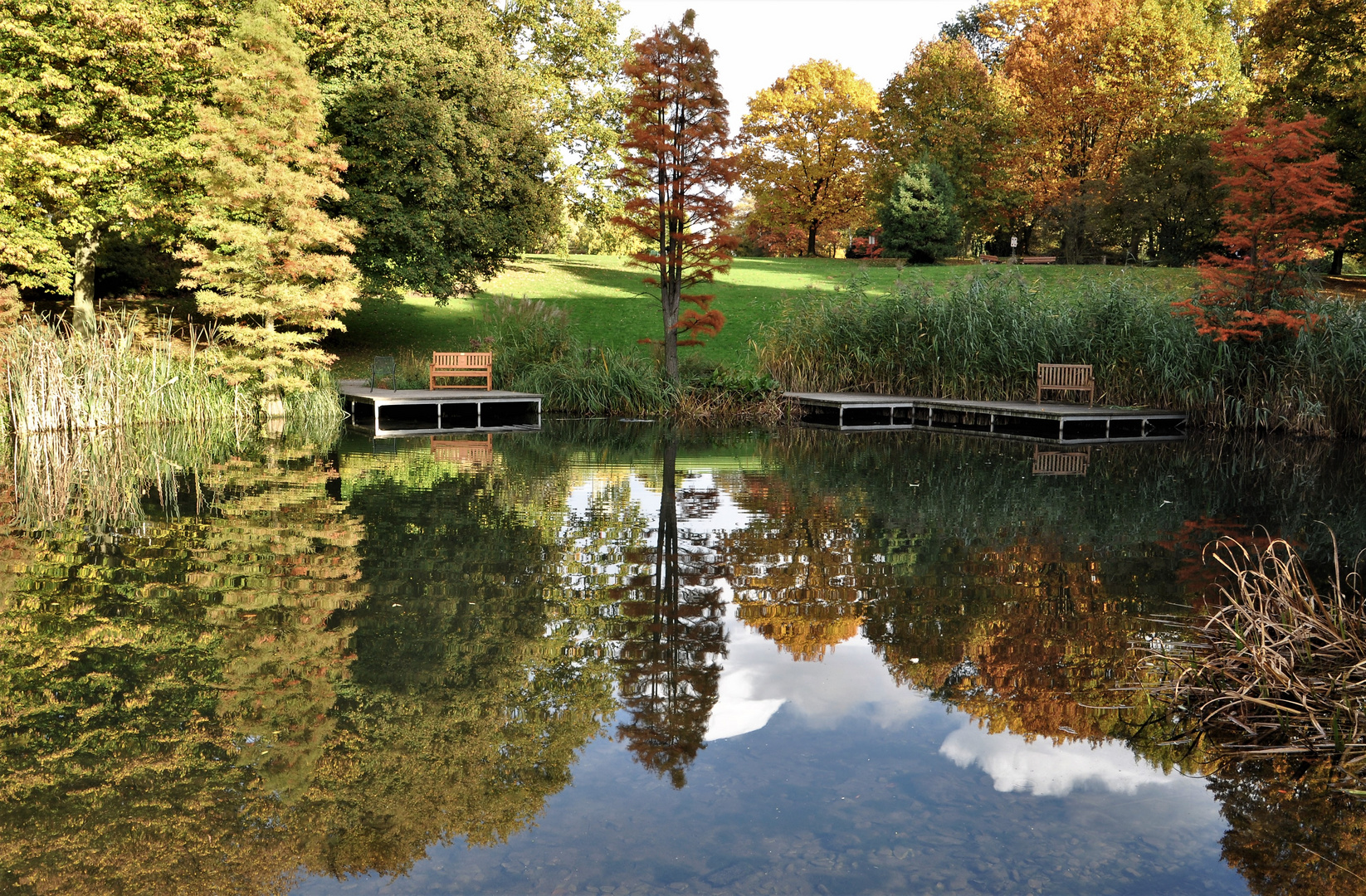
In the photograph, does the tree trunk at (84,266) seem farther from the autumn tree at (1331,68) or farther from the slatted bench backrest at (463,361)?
the autumn tree at (1331,68)

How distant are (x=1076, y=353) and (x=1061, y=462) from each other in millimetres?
4977

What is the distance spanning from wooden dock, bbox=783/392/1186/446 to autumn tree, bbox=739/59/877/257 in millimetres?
25069

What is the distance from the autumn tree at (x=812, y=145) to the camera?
1633 inches

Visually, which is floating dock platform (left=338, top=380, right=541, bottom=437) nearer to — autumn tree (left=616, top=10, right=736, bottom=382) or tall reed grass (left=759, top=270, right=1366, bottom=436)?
autumn tree (left=616, top=10, right=736, bottom=382)

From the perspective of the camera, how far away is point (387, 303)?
90.0 feet

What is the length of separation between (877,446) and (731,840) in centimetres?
1109

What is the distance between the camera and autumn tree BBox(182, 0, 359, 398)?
1564 cm

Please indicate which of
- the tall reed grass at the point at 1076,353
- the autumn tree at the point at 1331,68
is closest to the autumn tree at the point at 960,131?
the autumn tree at the point at 1331,68

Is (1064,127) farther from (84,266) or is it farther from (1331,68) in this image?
(84,266)

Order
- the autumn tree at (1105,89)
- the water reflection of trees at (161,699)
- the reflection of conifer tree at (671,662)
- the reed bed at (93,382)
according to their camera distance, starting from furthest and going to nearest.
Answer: the autumn tree at (1105,89), the reed bed at (93,382), the reflection of conifer tree at (671,662), the water reflection of trees at (161,699)

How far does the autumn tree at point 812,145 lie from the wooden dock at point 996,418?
25069 mm

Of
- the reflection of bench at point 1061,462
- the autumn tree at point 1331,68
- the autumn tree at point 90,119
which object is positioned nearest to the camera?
the reflection of bench at point 1061,462

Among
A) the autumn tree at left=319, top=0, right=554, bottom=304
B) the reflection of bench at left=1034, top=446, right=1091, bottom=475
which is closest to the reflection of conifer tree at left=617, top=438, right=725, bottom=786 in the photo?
the reflection of bench at left=1034, top=446, right=1091, bottom=475

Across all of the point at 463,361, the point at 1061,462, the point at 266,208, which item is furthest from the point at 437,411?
the point at 1061,462
